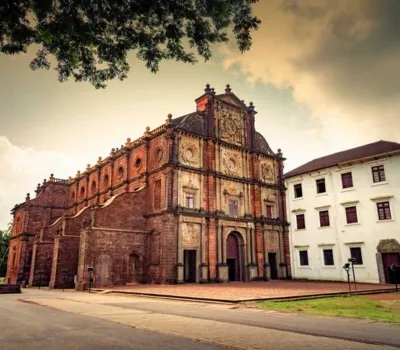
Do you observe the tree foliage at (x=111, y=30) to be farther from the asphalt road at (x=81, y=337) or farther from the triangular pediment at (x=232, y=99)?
the triangular pediment at (x=232, y=99)

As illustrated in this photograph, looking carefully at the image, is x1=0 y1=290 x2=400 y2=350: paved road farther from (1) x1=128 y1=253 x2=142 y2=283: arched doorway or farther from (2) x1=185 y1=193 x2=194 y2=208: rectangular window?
(2) x1=185 y1=193 x2=194 y2=208: rectangular window

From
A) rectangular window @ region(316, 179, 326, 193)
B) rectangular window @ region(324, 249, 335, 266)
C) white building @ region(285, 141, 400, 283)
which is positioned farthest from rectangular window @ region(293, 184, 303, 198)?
rectangular window @ region(324, 249, 335, 266)

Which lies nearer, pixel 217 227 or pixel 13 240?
pixel 217 227

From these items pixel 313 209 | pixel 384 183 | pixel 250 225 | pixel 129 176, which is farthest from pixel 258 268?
pixel 129 176

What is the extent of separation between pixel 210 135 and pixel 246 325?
25.2 metres

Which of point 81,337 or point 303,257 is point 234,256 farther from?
point 81,337

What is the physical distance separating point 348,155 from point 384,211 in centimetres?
752

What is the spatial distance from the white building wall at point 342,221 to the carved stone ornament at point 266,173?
237 centimetres

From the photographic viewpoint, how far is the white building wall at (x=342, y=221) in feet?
90.5

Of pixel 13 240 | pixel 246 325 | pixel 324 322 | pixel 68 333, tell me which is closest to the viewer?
pixel 68 333

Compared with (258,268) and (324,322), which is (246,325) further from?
(258,268)

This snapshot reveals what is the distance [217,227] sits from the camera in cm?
3119

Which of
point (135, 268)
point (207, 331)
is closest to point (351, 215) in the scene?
point (135, 268)

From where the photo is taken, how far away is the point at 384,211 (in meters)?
27.7
